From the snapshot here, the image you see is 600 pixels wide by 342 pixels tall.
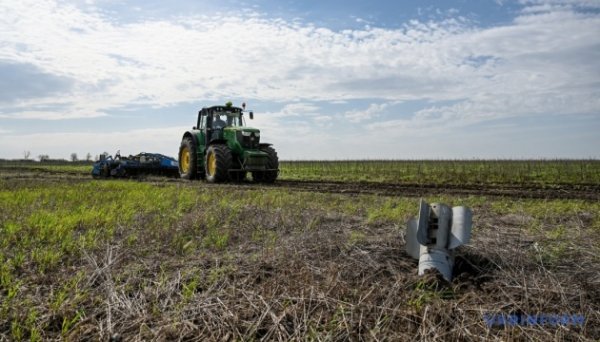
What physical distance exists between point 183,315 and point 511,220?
503 cm

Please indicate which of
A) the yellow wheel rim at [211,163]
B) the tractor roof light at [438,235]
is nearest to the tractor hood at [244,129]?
the yellow wheel rim at [211,163]

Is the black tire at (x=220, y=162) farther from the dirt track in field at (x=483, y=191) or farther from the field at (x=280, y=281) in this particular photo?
the field at (x=280, y=281)

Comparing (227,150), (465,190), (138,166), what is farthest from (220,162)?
(465,190)

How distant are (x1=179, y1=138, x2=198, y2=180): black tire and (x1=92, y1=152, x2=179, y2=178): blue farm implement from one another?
0.29 meters

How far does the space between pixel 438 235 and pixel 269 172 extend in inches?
487

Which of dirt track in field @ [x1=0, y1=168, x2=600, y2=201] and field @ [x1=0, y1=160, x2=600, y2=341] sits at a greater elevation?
dirt track in field @ [x1=0, y1=168, x2=600, y2=201]

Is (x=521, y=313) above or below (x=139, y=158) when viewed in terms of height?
below

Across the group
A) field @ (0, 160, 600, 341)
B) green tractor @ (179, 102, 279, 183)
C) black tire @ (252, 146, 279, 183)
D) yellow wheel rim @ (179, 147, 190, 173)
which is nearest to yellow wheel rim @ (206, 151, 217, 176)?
green tractor @ (179, 102, 279, 183)

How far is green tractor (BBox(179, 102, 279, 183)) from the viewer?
15.4m

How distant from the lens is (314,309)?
3.22 metres

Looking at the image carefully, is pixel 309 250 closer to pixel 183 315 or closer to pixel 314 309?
pixel 314 309

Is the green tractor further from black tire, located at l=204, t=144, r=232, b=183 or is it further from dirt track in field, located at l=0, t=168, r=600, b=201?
dirt track in field, located at l=0, t=168, r=600, b=201

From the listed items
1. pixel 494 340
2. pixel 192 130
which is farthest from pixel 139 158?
pixel 494 340

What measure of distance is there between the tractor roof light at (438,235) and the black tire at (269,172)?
11.8 m
